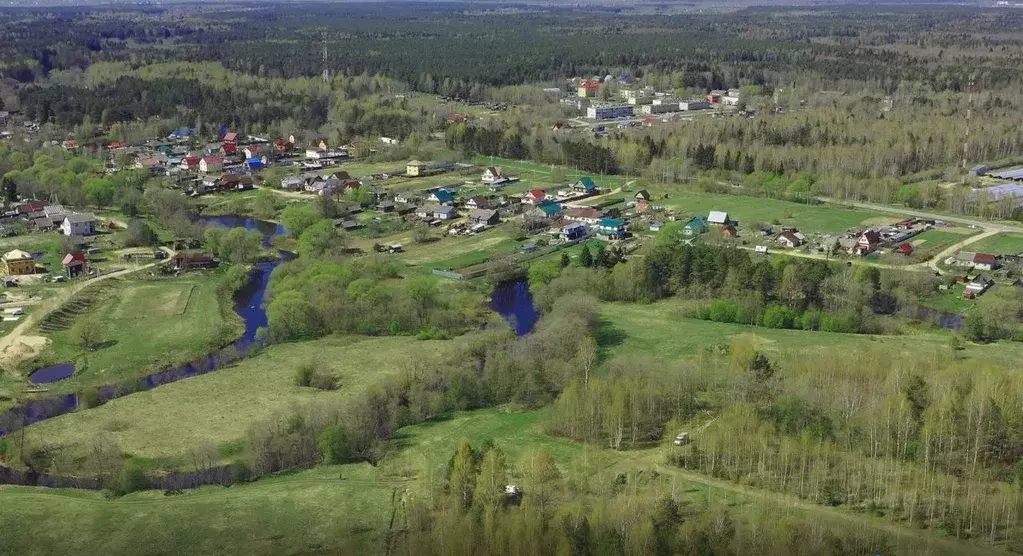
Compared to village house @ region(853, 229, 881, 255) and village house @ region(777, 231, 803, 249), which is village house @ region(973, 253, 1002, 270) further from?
village house @ region(777, 231, 803, 249)

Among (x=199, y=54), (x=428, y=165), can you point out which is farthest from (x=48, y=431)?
(x=199, y=54)

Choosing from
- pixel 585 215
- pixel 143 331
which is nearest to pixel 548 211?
pixel 585 215

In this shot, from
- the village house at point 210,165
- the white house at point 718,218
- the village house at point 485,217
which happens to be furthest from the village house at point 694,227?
the village house at point 210,165

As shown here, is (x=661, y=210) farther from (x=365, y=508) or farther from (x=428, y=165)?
(x=365, y=508)

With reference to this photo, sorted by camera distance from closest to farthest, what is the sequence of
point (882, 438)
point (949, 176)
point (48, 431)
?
point (882, 438) → point (48, 431) → point (949, 176)

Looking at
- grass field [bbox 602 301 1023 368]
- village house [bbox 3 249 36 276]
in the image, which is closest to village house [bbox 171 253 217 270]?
village house [bbox 3 249 36 276]

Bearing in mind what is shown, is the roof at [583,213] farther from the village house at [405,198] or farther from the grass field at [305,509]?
the grass field at [305,509]
